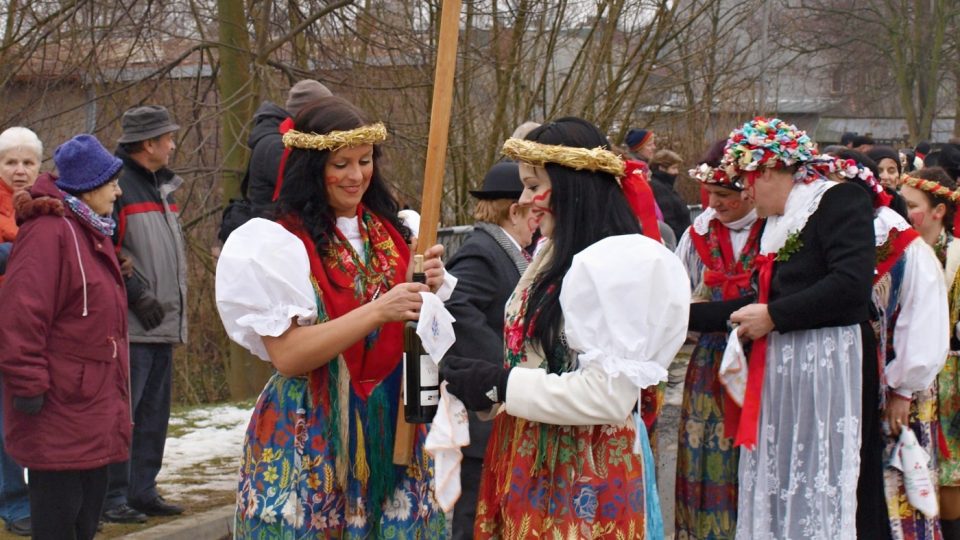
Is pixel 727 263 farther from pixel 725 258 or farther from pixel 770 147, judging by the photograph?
pixel 770 147

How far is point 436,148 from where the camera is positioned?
148 inches

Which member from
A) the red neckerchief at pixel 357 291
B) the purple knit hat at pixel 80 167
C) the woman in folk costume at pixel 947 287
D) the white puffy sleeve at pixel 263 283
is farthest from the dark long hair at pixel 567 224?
the woman in folk costume at pixel 947 287

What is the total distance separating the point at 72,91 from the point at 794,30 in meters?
20.1

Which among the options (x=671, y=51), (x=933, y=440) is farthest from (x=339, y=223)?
(x=671, y=51)

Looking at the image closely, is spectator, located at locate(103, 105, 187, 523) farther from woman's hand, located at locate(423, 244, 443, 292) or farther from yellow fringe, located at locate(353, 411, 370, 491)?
woman's hand, located at locate(423, 244, 443, 292)

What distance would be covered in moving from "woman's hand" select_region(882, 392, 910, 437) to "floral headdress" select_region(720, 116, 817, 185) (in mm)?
1093

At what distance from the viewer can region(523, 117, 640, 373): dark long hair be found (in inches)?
132

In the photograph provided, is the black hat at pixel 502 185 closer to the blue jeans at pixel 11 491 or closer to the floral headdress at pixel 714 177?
the floral headdress at pixel 714 177

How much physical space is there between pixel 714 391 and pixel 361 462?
203 centimetres

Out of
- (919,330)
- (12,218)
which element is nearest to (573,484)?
(919,330)

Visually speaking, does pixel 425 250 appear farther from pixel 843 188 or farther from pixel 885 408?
pixel 885 408

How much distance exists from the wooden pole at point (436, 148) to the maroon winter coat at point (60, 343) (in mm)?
1864

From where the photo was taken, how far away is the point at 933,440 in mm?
5793

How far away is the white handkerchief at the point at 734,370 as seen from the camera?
500 centimetres
